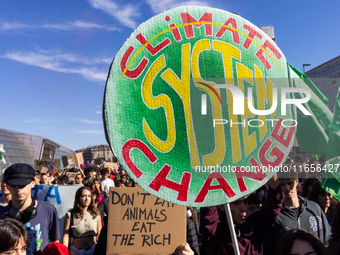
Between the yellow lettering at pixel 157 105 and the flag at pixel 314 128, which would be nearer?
the yellow lettering at pixel 157 105

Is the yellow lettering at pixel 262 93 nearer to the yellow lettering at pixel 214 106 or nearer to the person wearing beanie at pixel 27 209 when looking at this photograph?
the yellow lettering at pixel 214 106

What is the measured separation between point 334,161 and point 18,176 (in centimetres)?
270

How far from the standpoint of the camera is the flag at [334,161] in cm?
201

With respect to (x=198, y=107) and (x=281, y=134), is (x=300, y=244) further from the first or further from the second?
(x=198, y=107)

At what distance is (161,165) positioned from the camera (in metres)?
1.21

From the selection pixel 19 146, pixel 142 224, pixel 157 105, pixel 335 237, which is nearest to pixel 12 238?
pixel 142 224

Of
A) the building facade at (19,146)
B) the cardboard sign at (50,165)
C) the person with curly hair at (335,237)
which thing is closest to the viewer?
the person with curly hair at (335,237)

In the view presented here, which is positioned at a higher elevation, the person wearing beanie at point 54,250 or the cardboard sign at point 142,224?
the cardboard sign at point 142,224

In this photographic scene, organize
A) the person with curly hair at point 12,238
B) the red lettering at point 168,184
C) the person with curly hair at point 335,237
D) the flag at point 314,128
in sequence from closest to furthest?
the red lettering at point 168,184 < the person with curly hair at point 12,238 < the person with curly hair at point 335,237 < the flag at point 314,128

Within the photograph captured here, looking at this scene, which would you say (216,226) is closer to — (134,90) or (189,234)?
(189,234)

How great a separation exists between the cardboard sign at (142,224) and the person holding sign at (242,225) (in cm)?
26

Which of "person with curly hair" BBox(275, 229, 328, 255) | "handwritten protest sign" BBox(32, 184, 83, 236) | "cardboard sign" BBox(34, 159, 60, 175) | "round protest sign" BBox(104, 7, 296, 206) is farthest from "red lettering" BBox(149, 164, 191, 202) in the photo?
"cardboard sign" BBox(34, 159, 60, 175)

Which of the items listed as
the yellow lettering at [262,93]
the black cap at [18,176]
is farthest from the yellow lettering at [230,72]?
the black cap at [18,176]

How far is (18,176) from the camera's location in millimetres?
2523
